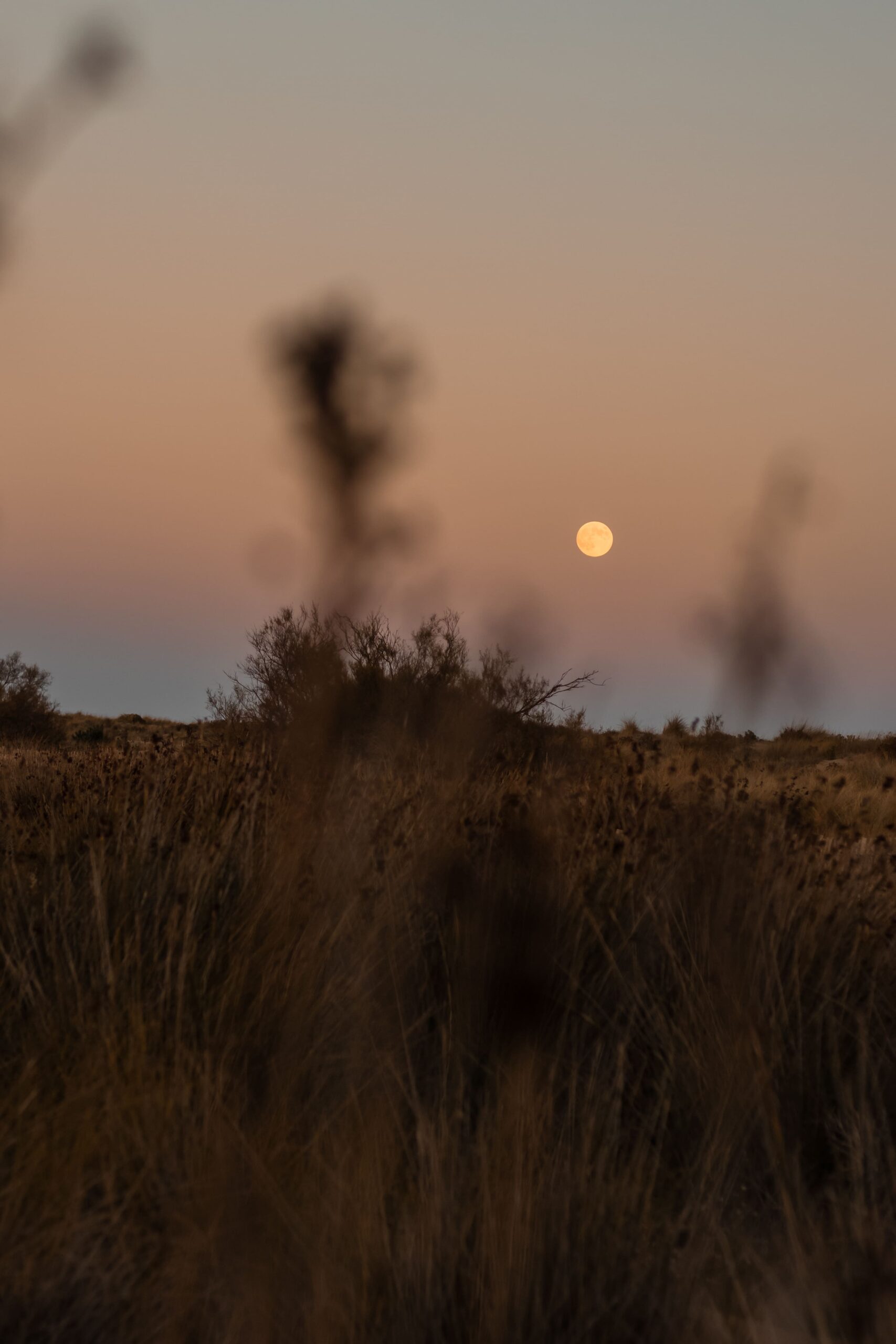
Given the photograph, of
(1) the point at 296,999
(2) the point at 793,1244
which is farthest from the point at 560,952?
(2) the point at 793,1244

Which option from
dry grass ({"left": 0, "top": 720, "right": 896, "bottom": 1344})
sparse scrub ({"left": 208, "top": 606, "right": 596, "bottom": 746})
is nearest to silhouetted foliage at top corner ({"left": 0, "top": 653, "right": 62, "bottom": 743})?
sparse scrub ({"left": 208, "top": 606, "right": 596, "bottom": 746})

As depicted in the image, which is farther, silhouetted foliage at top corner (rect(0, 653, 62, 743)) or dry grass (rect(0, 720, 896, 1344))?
silhouetted foliage at top corner (rect(0, 653, 62, 743))

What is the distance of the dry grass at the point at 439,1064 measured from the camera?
252cm

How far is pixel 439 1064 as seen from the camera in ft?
12.4

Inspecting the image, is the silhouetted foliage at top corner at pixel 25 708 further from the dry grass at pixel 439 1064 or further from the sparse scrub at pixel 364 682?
the dry grass at pixel 439 1064

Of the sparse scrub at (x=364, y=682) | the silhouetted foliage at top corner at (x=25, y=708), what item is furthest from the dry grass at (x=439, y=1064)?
the silhouetted foliage at top corner at (x=25, y=708)

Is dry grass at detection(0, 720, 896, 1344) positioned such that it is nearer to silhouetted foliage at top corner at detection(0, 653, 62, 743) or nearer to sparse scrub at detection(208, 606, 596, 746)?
sparse scrub at detection(208, 606, 596, 746)

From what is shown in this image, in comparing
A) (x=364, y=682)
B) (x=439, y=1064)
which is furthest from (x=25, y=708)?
(x=439, y=1064)

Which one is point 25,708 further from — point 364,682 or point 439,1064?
point 439,1064

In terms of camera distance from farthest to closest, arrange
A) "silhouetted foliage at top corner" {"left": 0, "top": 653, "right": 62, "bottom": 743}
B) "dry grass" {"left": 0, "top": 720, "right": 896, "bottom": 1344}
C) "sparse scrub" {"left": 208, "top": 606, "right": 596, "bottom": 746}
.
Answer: "silhouetted foliage at top corner" {"left": 0, "top": 653, "right": 62, "bottom": 743} → "sparse scrub" {"left": 208, "top": 606, "right": 596, "bottom": 746} → "dry grass" {"left": 0, "top": 720, "right": 896, "bottom": 1344}

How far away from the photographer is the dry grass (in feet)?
8.28

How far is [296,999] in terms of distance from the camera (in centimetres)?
374

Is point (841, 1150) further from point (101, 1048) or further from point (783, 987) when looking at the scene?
point (101, 1048)

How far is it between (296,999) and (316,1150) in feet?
2.67
